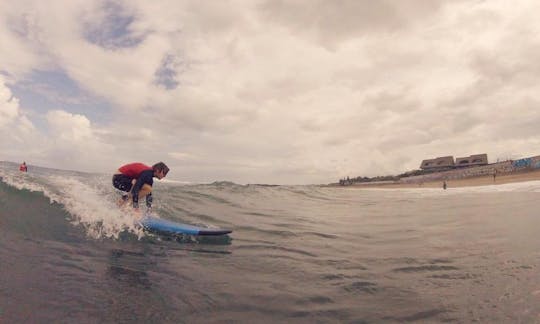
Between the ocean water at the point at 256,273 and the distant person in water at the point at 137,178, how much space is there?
635 mm

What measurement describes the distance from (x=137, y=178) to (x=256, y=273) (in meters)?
5.26

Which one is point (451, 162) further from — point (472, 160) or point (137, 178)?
point (137, 178)

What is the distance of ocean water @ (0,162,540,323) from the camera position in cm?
364

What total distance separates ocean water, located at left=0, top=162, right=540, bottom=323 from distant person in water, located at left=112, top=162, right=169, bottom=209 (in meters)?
0.64

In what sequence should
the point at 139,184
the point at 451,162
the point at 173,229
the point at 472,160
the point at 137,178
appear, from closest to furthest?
the point at 173,229
the point at 139,184
the point at 137,178
the point at 472,160
the point at 451,162

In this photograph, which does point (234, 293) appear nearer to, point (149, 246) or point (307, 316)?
point (307, 316)

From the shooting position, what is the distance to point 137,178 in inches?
353

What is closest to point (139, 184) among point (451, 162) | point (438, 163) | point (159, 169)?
point (159, 169)

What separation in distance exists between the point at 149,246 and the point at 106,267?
1814 millimetres

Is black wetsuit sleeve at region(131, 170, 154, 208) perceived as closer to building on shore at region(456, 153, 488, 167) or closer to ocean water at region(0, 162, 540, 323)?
ocean water at region(0, 162, 540, 323)

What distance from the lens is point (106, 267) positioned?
16.9ft

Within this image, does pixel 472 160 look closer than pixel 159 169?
No

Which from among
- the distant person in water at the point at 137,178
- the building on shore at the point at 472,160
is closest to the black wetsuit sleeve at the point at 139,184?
the distant person in water at the point at 137,178

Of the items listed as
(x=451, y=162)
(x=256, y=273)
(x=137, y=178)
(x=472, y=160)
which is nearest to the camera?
(x=256, y=273)
